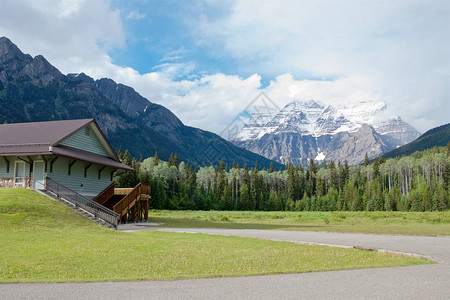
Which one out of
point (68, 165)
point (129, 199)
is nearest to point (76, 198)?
point (68, 165)

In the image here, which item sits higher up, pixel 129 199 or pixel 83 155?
pixel 83 155

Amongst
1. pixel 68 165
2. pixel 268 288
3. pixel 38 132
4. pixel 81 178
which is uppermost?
pixel 38 132

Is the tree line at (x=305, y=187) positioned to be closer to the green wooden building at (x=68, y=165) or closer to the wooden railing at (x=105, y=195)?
the wooden railing at (x=105, y=195)

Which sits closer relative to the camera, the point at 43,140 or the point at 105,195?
the point at 43,140

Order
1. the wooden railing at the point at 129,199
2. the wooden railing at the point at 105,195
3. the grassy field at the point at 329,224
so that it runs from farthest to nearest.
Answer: the wooden railing at the point at 105,195 < the wooden railing at the point at 129,199 < the grassy field at the point at 329,224

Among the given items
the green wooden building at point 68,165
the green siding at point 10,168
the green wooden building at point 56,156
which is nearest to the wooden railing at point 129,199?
the green wooden building at point 68,165

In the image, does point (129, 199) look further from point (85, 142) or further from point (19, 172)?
point (19, 172)

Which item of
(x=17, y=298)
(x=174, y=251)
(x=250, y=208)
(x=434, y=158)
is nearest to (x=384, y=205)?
(x=434, y=158)

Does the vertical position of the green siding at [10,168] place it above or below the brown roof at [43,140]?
below

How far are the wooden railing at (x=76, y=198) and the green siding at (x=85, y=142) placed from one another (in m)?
3.43

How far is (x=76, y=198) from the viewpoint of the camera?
28172mm

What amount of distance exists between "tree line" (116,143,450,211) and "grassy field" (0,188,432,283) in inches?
2667

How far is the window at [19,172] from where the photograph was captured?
90.7ft

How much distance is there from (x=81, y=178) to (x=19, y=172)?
4.58 m
